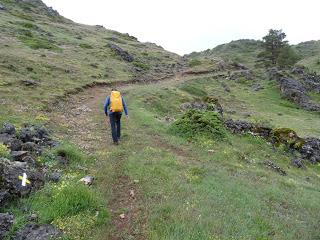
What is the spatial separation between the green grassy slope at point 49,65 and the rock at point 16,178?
10.8m

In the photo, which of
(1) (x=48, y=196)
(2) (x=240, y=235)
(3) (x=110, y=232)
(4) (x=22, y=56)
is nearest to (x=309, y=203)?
(2) (x=240, y=235)

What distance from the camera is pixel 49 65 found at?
151 ft

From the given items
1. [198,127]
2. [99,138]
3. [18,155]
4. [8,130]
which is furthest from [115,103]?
[18,155]

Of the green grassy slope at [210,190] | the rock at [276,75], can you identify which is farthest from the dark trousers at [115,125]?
the rock at [276,75]

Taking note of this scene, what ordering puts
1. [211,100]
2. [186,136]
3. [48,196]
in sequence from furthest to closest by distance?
[211,100]
[186,136]
[48,196]

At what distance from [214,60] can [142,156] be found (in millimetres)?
74423

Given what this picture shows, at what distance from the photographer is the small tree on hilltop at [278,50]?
93375 millimetres

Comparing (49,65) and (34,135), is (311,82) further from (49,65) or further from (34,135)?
(34,135)

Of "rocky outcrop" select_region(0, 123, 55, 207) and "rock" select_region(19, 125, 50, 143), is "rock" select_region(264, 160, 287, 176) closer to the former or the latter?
"rocky outcrop" select_region(0, 123, 55, 207)

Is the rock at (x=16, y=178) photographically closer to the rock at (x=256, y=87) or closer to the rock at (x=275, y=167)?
the rock at (x=275, y=167)

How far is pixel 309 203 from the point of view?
16.6 metres

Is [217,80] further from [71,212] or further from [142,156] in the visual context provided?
[71,212]

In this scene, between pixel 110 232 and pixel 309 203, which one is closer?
pixel 110 232

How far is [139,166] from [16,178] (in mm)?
5546
